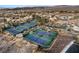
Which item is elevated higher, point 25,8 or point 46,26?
point 25,8

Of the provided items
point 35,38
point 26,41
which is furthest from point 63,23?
point 26,41

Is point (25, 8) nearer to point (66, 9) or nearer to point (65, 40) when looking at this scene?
point (66, 9)

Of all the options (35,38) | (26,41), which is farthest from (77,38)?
(26,41)

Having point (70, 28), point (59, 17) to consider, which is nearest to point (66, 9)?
point (59, 17)

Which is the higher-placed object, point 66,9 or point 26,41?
point 66,9

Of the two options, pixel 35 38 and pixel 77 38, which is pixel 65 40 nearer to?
pixel 77 38

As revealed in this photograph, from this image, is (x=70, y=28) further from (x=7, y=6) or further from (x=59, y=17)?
(x=7, y=6)

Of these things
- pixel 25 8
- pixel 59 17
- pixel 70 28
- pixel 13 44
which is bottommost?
pixel 13 44
